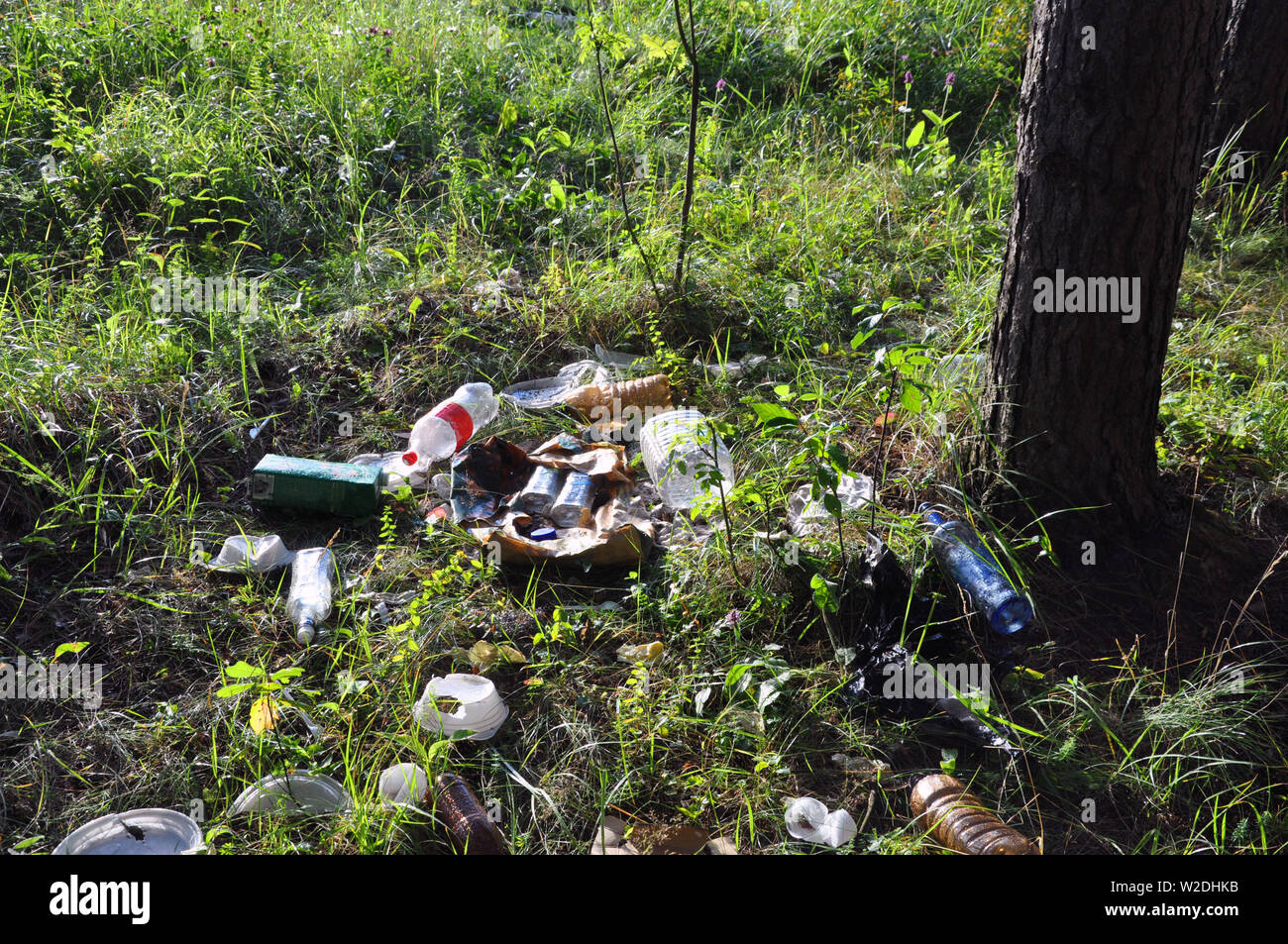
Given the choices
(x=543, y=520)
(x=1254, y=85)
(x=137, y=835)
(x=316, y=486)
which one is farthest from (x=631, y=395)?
(x=1254, y=85)

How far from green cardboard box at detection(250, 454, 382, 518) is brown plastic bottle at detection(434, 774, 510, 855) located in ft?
3.38

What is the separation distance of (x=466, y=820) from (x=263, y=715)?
0.56m

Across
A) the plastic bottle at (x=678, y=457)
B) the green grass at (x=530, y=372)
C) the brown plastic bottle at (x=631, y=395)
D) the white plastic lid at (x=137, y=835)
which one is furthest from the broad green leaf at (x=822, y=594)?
the white plastic lid at (x=137, y=835)

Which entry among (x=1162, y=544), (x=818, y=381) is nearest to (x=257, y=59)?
(x=818, y=381)

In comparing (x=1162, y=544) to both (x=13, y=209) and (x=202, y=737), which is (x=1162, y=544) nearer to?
(x=202, y=737)

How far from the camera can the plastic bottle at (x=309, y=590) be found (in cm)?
243

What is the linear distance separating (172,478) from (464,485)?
886 millimetres

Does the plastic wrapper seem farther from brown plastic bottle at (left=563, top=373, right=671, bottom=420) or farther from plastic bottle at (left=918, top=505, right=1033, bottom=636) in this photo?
plastic bottle at (left=918, top=505, right=1033, bottom=636)

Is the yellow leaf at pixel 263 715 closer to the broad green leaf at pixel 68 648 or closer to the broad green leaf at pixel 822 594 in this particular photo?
the broad green leaf at pixel 68 648

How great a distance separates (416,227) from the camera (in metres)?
3.88

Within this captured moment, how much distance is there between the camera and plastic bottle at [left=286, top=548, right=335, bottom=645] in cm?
243

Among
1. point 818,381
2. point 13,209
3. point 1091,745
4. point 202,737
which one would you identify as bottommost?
point 202,737

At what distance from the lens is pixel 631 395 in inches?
124

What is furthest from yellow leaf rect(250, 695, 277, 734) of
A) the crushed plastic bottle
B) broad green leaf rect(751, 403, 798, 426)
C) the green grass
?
broad green leaf rect(751, 403, 798, 426)
